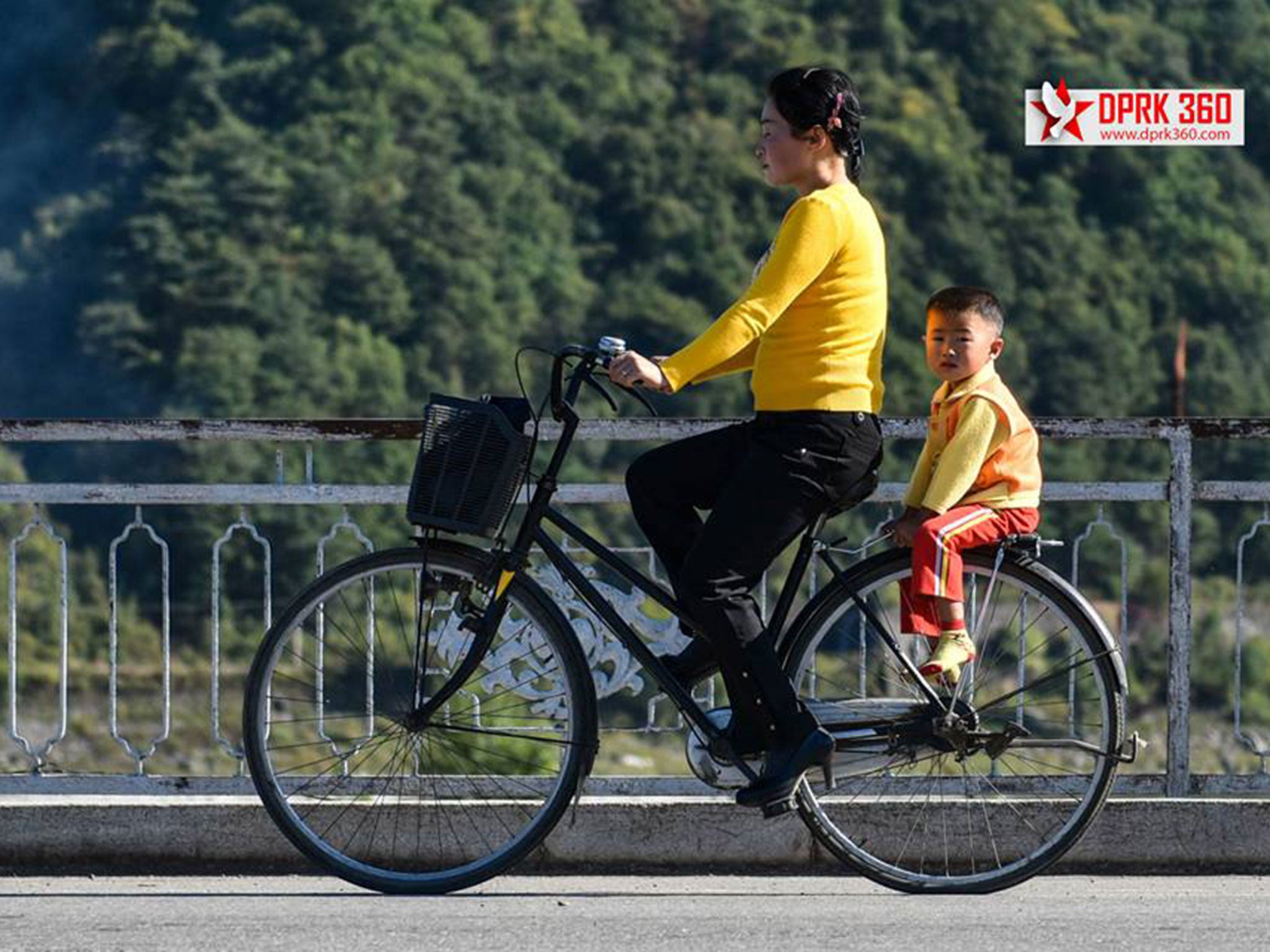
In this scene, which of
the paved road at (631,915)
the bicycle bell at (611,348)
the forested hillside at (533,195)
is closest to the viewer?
the paved road at (631,915)

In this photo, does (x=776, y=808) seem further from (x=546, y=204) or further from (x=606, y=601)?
(x=546, y=204)

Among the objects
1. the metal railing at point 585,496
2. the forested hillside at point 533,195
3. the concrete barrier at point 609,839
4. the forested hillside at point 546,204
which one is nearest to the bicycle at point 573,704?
the concrete barrier at point 609,839

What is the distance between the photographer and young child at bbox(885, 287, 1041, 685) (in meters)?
5.04

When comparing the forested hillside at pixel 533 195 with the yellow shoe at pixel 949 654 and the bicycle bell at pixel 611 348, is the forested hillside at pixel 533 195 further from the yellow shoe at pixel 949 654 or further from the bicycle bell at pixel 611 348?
the bicycle bell at pixel 611 348

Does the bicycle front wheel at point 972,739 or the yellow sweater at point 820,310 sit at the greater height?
the yellow sweater at point 820,310

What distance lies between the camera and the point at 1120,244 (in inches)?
2496

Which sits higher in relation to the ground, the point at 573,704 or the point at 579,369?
the point at 579,369

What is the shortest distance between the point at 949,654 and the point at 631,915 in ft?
2.70

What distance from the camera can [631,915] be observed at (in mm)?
4949

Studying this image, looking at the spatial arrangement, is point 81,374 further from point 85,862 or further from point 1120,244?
point 85,862

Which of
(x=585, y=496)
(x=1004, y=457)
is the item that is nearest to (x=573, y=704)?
(x=585, y=496)

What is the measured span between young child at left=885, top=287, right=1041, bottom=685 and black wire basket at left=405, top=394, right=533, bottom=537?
0.81 m

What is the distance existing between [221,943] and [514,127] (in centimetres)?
6266

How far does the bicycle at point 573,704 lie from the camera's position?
508 centimetres
